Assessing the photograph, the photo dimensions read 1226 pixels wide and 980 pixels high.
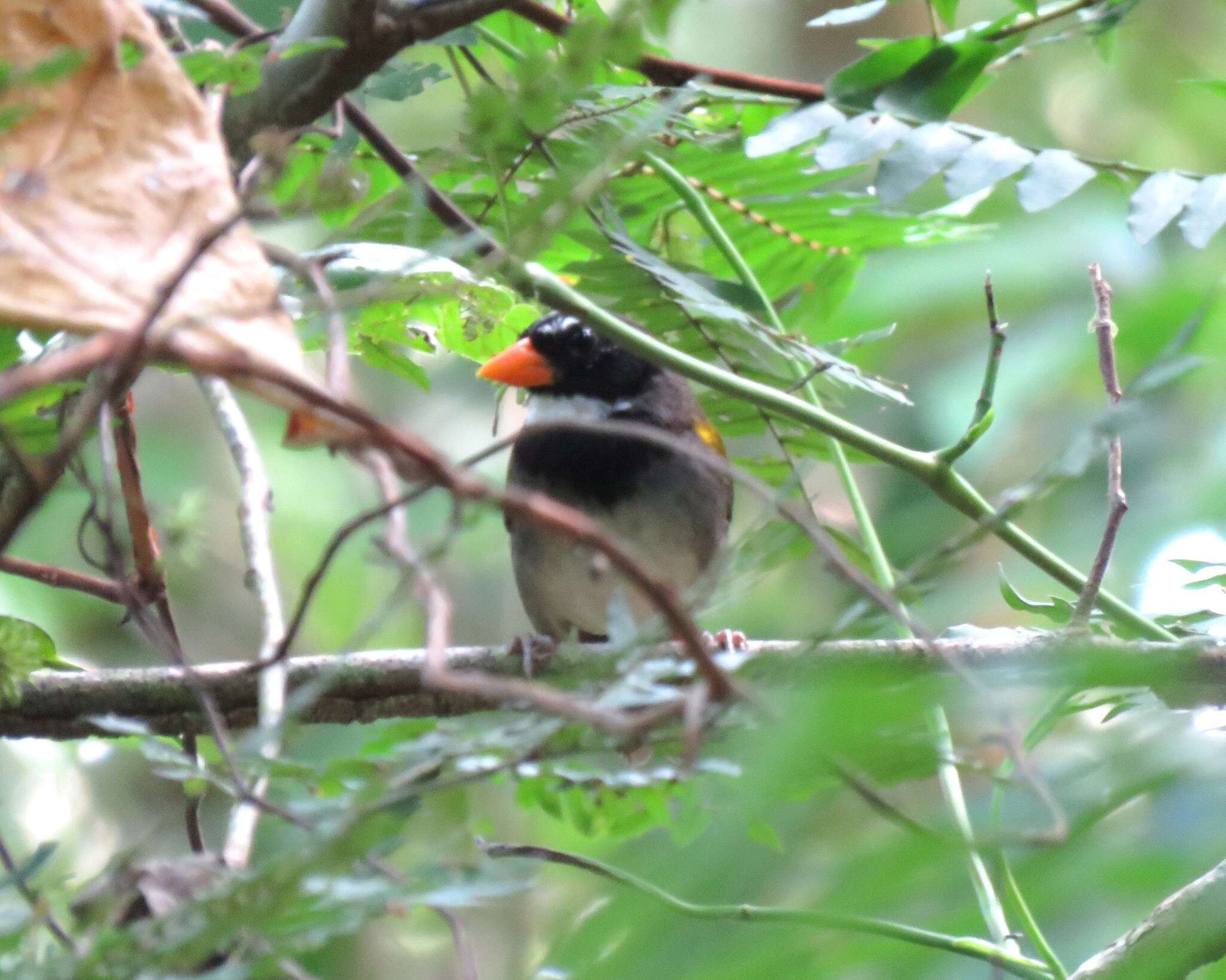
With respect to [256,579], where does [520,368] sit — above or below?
below

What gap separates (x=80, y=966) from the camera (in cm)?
77

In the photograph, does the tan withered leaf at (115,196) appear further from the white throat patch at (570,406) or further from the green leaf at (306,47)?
the white throat patch at (570,406)

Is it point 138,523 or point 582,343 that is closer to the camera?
point 138,523

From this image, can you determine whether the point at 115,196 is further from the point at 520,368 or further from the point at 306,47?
the point at 520,368

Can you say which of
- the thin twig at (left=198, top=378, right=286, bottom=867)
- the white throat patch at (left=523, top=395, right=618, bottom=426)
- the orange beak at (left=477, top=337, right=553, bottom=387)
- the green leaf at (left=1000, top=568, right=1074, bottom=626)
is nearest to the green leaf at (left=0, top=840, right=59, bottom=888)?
the thin twig at (left=198, top=378, right=286, bottom=867)

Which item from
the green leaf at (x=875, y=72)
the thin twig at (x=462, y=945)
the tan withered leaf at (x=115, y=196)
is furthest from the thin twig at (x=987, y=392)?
the tan withered leaf at (x=115, y=196)

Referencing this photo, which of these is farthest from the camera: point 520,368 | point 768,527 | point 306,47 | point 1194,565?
point 520,368

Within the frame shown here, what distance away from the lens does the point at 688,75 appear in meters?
2.26

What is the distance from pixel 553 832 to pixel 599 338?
175 centimetres

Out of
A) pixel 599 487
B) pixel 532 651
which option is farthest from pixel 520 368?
pixel 532 651

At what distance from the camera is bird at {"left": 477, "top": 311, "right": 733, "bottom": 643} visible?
363 centimetres

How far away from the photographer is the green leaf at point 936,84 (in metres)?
2.23

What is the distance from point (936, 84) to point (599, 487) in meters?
1.65

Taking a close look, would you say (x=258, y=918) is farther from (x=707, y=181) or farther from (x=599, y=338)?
(x=599, y=338)
